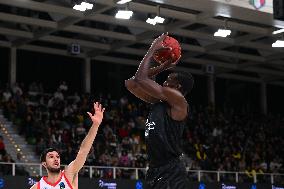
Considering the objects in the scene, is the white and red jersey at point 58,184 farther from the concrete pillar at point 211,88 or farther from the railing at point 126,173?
the concrete pillar at point 211,88

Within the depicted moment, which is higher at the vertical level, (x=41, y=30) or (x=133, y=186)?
(x=41, y=30)

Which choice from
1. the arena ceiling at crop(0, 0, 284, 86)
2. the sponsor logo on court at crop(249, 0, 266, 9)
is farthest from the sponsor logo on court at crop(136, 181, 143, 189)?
the sponsor logo on court at crop(249, 0, 266, 9)

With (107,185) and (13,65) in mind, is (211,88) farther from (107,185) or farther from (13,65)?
(107,185)

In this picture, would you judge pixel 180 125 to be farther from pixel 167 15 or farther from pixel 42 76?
pixel 42 76

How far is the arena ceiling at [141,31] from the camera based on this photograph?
2072cm

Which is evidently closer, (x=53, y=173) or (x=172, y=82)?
(x=172, y=82)

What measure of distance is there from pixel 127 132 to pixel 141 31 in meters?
3.98

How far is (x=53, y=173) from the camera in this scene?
7.38 m

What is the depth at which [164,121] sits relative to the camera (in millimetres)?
5352

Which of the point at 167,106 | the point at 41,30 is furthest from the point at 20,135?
the point at 167,106

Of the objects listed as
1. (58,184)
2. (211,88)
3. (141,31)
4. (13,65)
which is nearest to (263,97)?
(211,88)

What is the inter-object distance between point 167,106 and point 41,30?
19595 millimetres

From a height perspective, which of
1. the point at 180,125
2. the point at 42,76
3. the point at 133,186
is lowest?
the point at 133,186

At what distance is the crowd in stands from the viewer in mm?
21531
